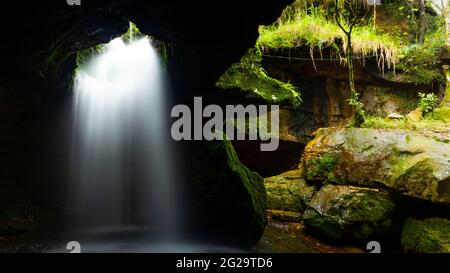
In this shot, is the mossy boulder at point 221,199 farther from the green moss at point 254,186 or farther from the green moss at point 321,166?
the green moss at point 321,166

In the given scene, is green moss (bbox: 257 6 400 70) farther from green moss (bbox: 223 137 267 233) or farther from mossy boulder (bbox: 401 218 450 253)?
mossy boulder (bbox: 401 218 450 253)

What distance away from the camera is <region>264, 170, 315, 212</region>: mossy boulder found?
26.1 feet

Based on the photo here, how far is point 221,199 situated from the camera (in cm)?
549

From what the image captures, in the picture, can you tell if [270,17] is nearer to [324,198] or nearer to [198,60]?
[198,60]

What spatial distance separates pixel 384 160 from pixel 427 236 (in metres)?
1.69

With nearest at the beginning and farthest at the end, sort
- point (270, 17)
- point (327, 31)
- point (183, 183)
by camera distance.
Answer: point (270, 17) → point (183, 183) → point (327, 31)

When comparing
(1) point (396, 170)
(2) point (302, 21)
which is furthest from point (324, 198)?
(2) point (302, 21)

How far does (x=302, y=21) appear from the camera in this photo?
10523 mm

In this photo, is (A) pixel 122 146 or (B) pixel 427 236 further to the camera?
(A) pixel 122 146

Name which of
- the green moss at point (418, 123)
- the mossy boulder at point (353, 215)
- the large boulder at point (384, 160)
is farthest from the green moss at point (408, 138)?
the mossy boulder at point (353, 215)

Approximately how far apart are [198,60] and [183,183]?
8.11 feet

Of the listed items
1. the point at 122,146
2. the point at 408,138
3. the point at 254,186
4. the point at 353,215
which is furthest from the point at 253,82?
the point at 408,138

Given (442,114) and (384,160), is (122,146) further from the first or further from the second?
(442,114)

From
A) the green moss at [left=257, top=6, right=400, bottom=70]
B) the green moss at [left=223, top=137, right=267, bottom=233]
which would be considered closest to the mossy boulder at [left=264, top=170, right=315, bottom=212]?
the green moss at [left=223, top=137, right=267, bottom=233]
